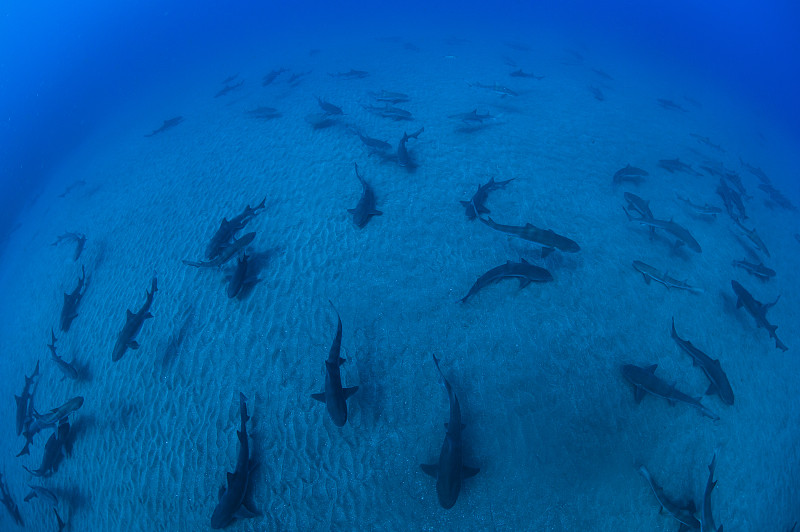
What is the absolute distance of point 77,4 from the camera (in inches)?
4060

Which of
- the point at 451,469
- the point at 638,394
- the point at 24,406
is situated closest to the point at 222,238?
the point at 24,406

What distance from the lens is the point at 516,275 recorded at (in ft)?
24.9

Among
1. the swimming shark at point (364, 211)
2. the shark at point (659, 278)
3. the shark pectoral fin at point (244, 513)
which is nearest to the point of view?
the shark pectoral fin at point (244, 513)

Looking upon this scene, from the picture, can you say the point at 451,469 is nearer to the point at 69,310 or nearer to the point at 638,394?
the point at 638,394

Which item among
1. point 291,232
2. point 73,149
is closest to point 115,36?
point 73,149

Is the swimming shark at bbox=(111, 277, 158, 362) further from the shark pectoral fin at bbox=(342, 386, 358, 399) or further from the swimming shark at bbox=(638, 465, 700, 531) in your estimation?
the swimming shark at bbox=(638, 465, 700, 531)

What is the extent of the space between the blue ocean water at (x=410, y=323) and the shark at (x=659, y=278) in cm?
7

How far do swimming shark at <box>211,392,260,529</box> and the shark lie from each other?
33.2 feet

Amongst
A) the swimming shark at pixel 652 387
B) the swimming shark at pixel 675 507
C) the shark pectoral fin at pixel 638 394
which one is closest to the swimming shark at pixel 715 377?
the swimming shark at pixel 652 387

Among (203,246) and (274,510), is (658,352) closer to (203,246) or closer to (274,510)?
(274,510)

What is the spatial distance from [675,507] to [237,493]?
792 centimetres

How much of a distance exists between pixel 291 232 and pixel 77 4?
15712cm

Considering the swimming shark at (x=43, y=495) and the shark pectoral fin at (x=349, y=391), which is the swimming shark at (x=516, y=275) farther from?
the swimming shark at (x=43, y=495)

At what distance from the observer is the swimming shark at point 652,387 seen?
639 cm
